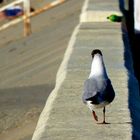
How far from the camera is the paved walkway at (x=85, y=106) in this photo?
611cm

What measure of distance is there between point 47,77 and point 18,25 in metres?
12.2

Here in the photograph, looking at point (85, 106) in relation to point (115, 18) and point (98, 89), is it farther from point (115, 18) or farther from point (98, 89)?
point (115, 18)

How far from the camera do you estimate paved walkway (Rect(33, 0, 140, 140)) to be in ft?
20.1

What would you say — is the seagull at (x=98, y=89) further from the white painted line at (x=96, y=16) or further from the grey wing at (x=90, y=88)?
the white painted line at (x=96, y=16)

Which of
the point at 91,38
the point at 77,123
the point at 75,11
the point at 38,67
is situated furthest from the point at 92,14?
the point at 75,11

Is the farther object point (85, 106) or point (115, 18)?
point (115, 18)

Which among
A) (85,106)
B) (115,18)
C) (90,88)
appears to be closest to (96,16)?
(115,18)

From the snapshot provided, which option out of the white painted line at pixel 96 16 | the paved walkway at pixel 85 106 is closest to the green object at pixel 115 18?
the white painted line at pixel 96 16

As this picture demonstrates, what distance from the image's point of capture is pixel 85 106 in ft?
23.0

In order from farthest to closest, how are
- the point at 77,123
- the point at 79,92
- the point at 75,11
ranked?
the point at 75,11 < the point at 79,92 < the point at 77,123

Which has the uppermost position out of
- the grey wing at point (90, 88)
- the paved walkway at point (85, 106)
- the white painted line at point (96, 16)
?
the grey wing at point (90, 88)

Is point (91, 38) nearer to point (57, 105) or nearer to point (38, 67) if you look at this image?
point (38, 67)

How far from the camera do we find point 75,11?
79.6 ft

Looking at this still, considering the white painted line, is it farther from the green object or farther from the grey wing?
the grey wing
